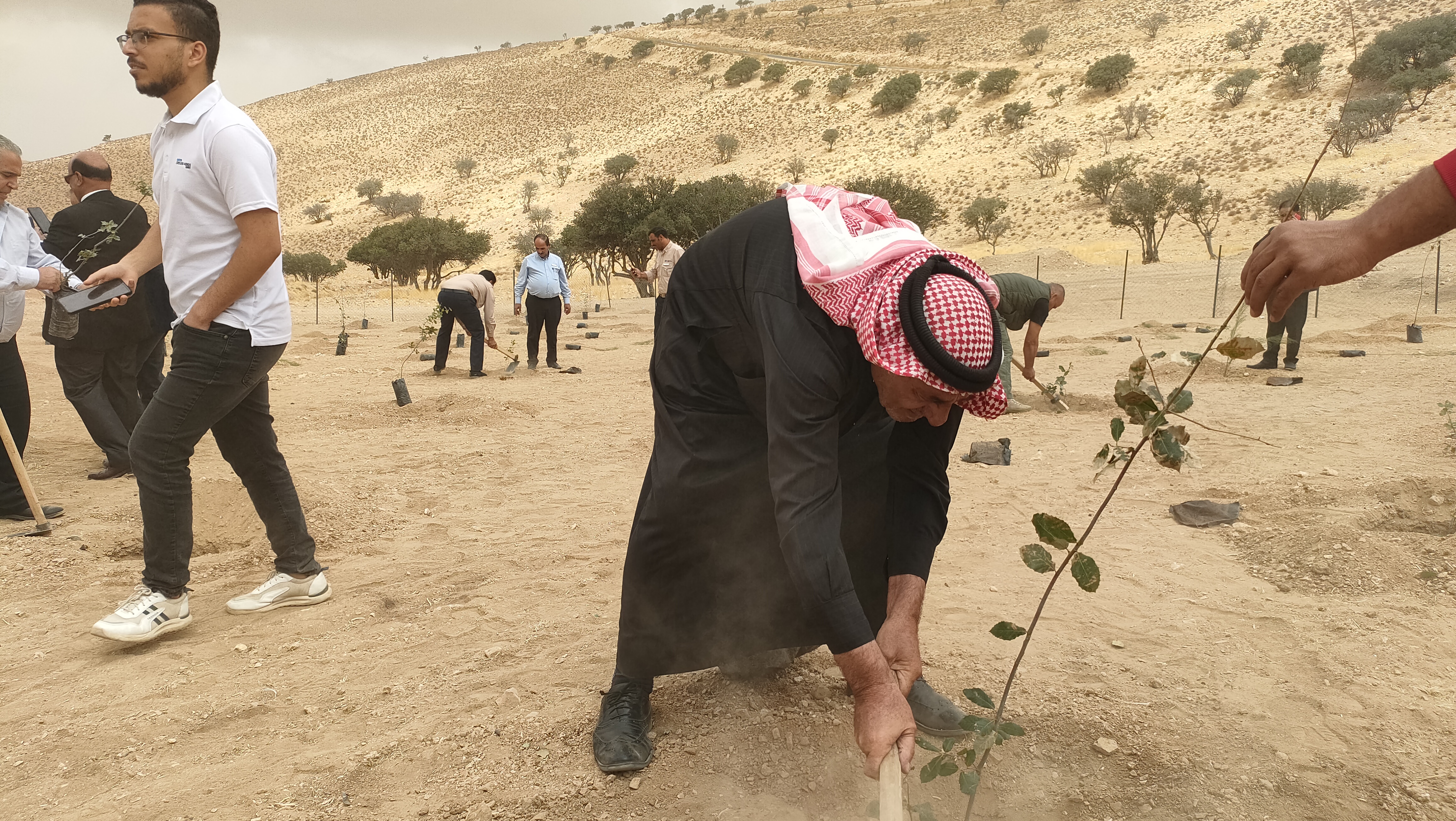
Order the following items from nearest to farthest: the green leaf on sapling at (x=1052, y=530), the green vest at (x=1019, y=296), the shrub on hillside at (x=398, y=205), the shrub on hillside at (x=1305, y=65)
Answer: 1. the green leaf on sapling at (x=1052, y=530)
2. the green vest at (x=1019, y=296)
3. the shrub on hillside at (x=1305, y=65)
4. the shrub on hillside at (x=398, y=205)

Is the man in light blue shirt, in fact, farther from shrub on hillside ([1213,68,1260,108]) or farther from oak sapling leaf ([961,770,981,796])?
shrub on hillside ([1213,68,1260,108])

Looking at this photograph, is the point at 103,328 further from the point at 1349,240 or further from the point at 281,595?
the point at 1349,240

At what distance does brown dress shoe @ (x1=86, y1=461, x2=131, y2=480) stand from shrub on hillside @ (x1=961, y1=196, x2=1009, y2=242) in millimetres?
27937

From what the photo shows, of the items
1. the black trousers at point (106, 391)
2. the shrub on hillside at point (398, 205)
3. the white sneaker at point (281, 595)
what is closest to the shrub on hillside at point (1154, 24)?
the shrub on hillside at point (398, 205)

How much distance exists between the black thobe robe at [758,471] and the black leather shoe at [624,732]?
86 mm

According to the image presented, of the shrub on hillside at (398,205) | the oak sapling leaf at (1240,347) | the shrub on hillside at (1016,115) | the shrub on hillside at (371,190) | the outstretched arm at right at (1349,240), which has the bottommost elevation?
the oak sapling leaf at (1240,347)

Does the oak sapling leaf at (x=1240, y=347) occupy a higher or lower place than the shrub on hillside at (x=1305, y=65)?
lower

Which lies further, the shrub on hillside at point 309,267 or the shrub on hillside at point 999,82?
the shrub on hillside at point 999,82

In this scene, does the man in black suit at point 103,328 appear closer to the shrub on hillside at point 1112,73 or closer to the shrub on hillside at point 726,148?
the shrub on hillside at point 1112,73

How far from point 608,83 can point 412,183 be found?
16.9 m

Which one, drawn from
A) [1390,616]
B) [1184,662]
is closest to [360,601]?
[1184,662]

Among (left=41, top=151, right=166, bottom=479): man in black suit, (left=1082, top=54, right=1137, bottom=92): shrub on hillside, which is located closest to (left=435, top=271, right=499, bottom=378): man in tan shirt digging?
(left=41, top=151, right=166, bottom=479): man in black suit

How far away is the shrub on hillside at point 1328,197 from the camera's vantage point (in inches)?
839

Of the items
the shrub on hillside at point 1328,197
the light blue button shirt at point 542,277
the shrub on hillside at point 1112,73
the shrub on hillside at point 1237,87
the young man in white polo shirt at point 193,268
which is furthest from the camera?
the shrub on hillside at point 1112,73
